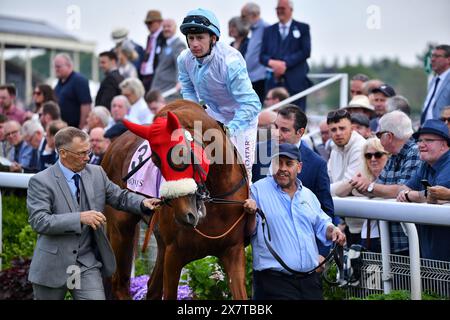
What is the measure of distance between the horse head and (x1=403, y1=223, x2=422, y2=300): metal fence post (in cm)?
138

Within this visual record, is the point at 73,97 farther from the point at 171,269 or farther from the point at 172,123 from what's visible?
the point at 172,123

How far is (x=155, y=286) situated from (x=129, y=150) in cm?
119

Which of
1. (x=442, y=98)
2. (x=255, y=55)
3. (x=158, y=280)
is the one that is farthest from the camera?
(x=255, y=55)

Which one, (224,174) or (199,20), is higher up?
(199,20)

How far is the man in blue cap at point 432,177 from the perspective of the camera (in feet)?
19.4

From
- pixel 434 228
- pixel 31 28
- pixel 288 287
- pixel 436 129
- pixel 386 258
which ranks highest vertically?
pixel 31 28

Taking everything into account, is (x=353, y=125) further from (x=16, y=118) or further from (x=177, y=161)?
(x=16, y=118)

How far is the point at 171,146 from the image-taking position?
531 cm

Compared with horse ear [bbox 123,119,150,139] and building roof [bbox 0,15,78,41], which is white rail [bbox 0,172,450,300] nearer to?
horse ear [bbox 123,119,150,139]

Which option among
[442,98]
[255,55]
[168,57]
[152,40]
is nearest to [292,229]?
[442,98]

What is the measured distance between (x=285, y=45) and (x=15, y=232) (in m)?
4.15

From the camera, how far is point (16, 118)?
12789 mm

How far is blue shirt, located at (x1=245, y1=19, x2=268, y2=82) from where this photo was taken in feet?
36.4
